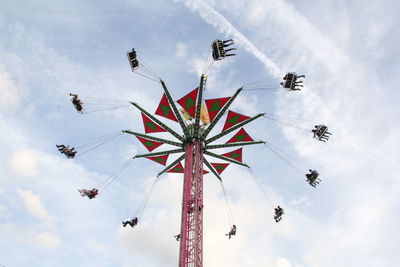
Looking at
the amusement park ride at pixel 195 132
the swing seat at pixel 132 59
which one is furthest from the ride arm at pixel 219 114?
the swing seat at pixel 132 59

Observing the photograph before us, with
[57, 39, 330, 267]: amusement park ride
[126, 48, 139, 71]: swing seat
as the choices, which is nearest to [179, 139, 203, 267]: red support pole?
[57, 39, 330, 267]: amusement park ride

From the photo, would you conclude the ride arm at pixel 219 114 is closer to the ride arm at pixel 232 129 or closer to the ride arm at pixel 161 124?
the ride arm at pixel 232 129

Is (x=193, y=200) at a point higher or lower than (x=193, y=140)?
lower

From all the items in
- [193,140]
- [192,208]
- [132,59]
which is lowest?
[192,208]

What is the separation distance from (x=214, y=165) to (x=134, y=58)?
1008 centimetres

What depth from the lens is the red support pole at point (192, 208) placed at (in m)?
18.6

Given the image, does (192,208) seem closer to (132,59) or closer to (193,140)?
(193,140)

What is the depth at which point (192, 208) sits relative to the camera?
20.2 metres

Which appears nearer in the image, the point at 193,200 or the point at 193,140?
the point at 193,200

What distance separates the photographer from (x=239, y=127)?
22891mm

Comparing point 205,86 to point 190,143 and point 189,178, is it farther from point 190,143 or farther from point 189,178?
point 189,178

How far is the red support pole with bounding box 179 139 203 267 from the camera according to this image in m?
18.6

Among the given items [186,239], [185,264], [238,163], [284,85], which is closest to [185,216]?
[186,239]

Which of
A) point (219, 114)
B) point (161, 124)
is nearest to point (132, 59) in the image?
point (161, 124)
